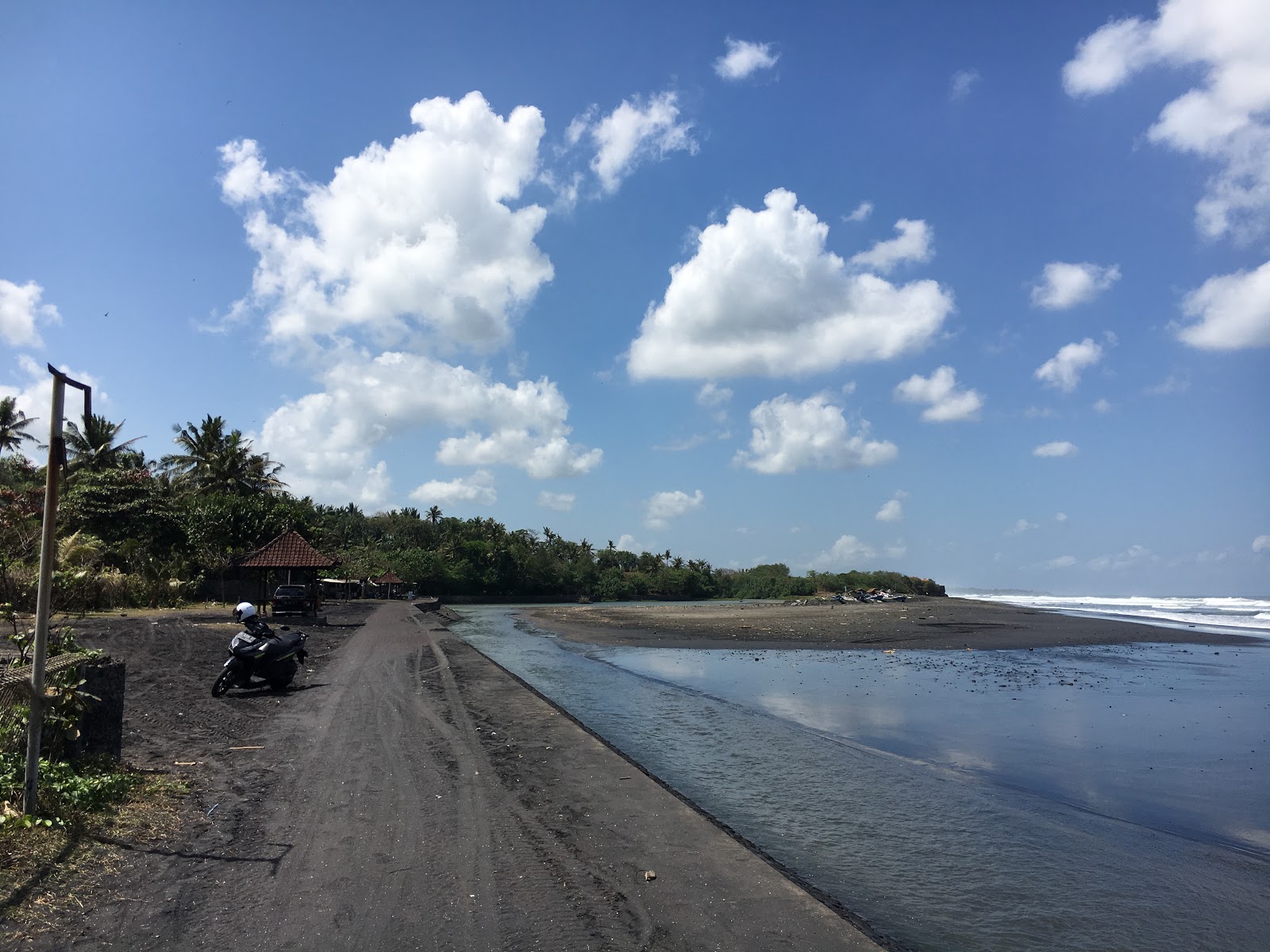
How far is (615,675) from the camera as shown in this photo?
21.1m

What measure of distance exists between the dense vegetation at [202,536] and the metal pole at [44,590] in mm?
290

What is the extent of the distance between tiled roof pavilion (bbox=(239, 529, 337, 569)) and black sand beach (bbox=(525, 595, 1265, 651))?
1215cm

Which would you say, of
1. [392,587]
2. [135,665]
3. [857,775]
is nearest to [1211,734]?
[857,775]

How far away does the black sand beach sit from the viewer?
31.6 m

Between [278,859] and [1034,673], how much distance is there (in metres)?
20.8

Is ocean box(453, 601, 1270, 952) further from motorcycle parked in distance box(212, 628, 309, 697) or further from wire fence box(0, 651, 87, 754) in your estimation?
wire fence box(0, 651, 87, 754)

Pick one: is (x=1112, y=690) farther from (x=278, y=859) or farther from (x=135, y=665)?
(x=135, y=665)

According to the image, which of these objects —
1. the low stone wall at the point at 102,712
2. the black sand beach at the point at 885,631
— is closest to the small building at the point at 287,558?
the black sand beach at the point at 885,631

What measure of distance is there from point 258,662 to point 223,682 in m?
0.59

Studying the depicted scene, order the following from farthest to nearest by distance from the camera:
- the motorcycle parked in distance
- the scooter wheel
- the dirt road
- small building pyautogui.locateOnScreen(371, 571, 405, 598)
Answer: small building pyautogui.locateOnScreen(371, 571, 405, 598), the motorcycle parked in distance, the scooter wheel, the dirt road

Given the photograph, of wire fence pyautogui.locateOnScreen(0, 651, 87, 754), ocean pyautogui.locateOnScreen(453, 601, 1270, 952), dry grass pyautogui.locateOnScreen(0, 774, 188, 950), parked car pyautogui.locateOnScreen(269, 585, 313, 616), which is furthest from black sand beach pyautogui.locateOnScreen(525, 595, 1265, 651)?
wire fence pyautogui.locateOnScreen(0, 651, 87, 754)

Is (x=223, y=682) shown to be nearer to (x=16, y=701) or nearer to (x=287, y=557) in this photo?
(x=16, y=701)

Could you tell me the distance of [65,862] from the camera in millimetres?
4922

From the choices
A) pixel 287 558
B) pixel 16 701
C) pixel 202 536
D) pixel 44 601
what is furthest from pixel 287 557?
pixel 44 601
